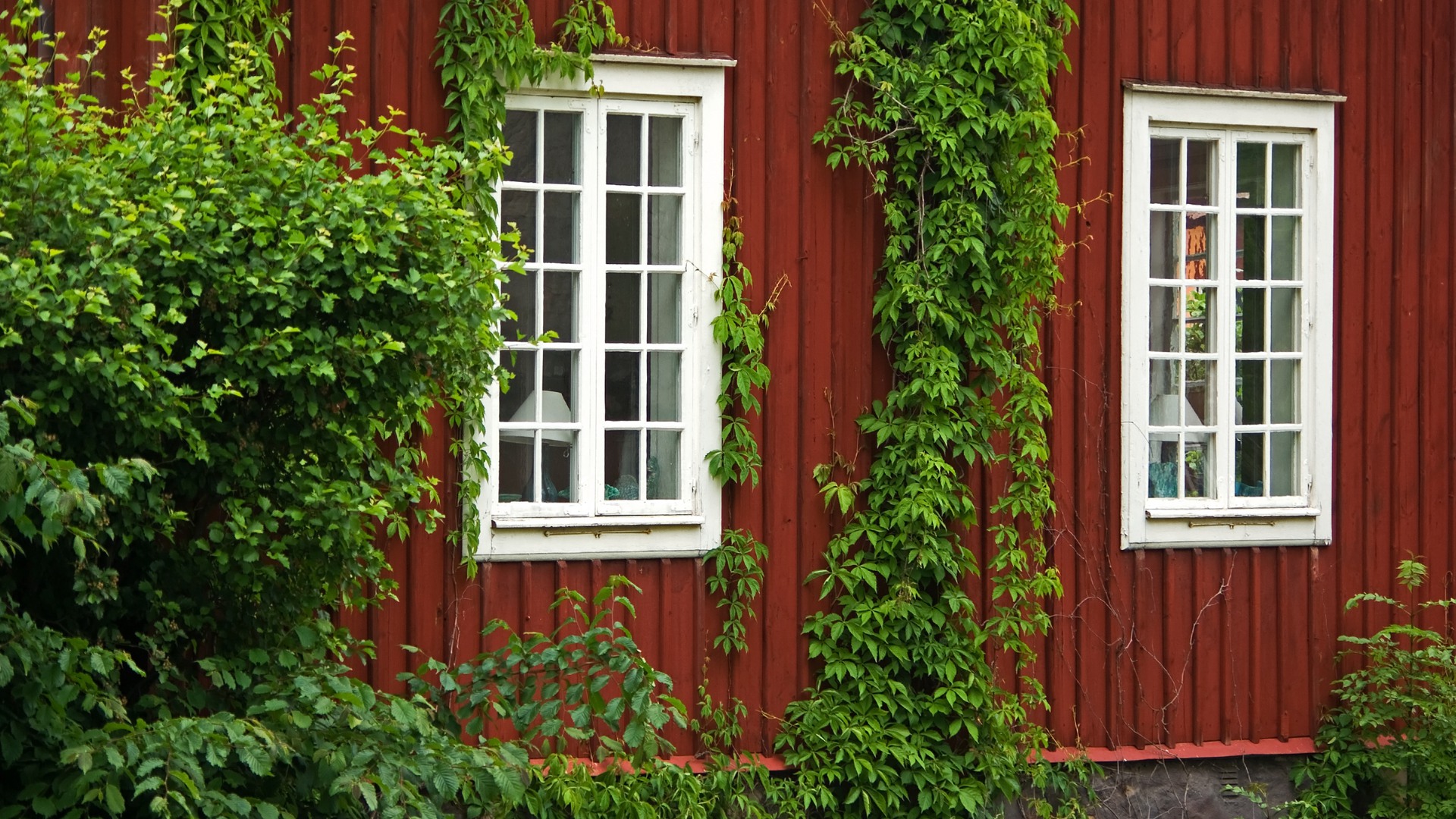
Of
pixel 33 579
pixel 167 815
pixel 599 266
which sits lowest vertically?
pixel 167 815

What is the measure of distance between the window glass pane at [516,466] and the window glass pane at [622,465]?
1.12ft

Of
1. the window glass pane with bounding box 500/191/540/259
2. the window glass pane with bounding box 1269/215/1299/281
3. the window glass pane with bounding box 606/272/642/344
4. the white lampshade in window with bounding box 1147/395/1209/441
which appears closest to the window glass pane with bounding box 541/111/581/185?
the window glass pane with bounding box 500/191/540/259

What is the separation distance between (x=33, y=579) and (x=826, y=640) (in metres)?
3.35

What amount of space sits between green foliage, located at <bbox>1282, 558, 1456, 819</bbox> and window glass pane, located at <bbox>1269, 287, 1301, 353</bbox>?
126 cm

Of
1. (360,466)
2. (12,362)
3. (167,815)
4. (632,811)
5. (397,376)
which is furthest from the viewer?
(632,811)

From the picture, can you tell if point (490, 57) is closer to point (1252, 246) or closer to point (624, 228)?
point (624, 228)

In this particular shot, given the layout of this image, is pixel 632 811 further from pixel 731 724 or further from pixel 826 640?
pixel 826 640

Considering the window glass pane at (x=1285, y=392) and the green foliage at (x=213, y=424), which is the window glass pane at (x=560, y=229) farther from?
the window glass pane at (x=1285, y=392)

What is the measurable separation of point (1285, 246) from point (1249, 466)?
3.71ft

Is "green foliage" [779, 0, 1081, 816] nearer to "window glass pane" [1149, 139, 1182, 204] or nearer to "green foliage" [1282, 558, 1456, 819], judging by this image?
"window glass pane" [1149, 139, 1182, 204]

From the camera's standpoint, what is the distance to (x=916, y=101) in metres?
6.77

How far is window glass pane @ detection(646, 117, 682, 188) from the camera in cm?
673

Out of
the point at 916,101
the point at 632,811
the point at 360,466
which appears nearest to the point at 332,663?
the point at 360,466

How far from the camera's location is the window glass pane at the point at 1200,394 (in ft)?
24.6
